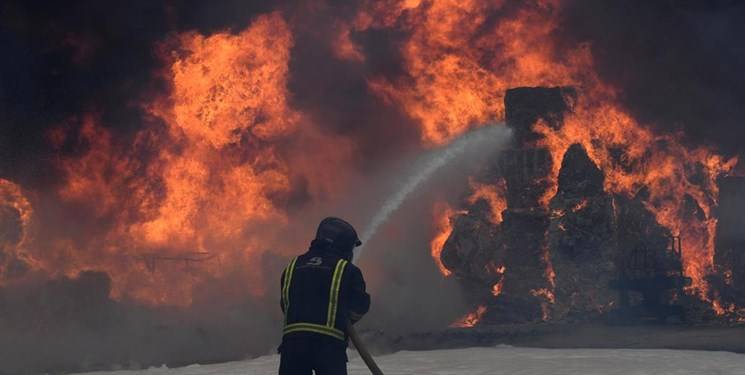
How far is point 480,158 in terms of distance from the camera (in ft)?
129

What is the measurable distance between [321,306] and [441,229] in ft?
99.6

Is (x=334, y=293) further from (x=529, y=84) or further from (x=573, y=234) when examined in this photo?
(x=529, y=84)

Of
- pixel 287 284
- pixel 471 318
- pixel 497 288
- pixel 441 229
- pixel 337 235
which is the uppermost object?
pixel 441 229

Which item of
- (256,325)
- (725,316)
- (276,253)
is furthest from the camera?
(276,253)

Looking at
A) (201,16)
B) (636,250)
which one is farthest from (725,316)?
(201,16)

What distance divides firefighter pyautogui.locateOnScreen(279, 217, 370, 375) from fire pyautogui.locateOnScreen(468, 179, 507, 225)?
1100 inches

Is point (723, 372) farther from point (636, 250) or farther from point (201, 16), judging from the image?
point (201, 16)

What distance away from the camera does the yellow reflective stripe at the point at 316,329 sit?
361 inches

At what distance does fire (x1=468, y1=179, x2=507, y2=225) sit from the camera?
3731 cm

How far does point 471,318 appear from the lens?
1382 inches

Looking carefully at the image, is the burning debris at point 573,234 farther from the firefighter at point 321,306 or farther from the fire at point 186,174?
the firefighter at point 321,306

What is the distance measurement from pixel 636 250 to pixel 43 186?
20.2m

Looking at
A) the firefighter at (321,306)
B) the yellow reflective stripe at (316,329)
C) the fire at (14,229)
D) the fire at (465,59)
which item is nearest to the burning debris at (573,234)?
the fire at (465,59)

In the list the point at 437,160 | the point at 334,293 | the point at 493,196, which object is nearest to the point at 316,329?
the point at 334,293
